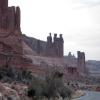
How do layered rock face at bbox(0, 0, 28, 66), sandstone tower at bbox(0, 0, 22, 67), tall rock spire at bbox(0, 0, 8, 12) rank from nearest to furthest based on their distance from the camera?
1. layered rock face at bbox(0, 0, 28, 66)
2. sandstone tower at bbox(0, 0, 22, 67)
3. tall rock spire at bbox(0, 0, 8, 12)

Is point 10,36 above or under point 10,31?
under

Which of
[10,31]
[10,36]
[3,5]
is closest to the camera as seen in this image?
[10,36]

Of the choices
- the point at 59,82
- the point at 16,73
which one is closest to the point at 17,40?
the point at 16,73

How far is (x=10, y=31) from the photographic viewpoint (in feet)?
429

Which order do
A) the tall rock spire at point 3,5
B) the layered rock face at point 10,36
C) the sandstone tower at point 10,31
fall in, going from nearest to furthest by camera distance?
the layered rock face at point 10,36
the sandstone tower at point 10,31
the tall rock spire at point 3,5

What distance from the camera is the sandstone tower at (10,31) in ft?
386

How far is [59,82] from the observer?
60.6 m

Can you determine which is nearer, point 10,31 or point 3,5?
point 10,31

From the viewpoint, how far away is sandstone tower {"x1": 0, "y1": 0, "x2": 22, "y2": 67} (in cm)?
11762

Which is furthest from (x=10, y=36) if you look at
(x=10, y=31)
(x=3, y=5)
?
(x=3, y=5)

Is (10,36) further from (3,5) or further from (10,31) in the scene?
(3,5)

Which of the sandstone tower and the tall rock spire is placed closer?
the sandstone tower

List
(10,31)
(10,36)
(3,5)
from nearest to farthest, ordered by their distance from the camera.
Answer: (10,36), (10,31), (3,5)

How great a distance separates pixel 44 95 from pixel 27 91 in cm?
265
